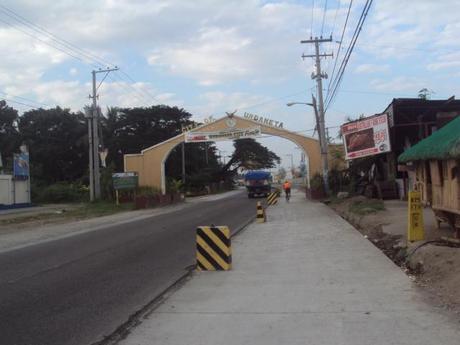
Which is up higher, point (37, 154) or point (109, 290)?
point (37, 154)

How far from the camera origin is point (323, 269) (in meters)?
10.6

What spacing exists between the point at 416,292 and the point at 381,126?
75.2 feet

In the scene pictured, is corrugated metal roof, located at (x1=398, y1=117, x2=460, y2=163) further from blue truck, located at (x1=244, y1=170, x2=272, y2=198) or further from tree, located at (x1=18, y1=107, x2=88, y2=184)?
tree, located at (x1=18, y1=107, x2=88, y2=184)

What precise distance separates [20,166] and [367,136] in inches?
1070

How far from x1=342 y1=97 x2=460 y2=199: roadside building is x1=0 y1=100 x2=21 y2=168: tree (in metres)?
55.6

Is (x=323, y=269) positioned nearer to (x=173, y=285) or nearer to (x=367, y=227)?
(x=173, y=285)

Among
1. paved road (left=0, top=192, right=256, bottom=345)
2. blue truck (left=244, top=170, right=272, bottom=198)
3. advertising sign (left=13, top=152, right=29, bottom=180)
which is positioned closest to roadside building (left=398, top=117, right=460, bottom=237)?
paved road (left=0, top=192, right=256, bottom=345)

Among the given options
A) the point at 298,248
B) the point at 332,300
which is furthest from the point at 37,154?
the point at 332,300

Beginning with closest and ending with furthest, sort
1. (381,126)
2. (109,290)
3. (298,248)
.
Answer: (109,290)
(298,248)
(381,126)

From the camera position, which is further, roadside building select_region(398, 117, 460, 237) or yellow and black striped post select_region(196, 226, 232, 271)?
roadside building select_region(398, 117, 460, 237)

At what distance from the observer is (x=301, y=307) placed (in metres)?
7.57

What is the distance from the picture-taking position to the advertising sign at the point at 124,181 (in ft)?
140

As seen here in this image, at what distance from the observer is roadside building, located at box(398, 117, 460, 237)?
36.5 feet

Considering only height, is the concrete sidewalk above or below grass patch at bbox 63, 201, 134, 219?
below
